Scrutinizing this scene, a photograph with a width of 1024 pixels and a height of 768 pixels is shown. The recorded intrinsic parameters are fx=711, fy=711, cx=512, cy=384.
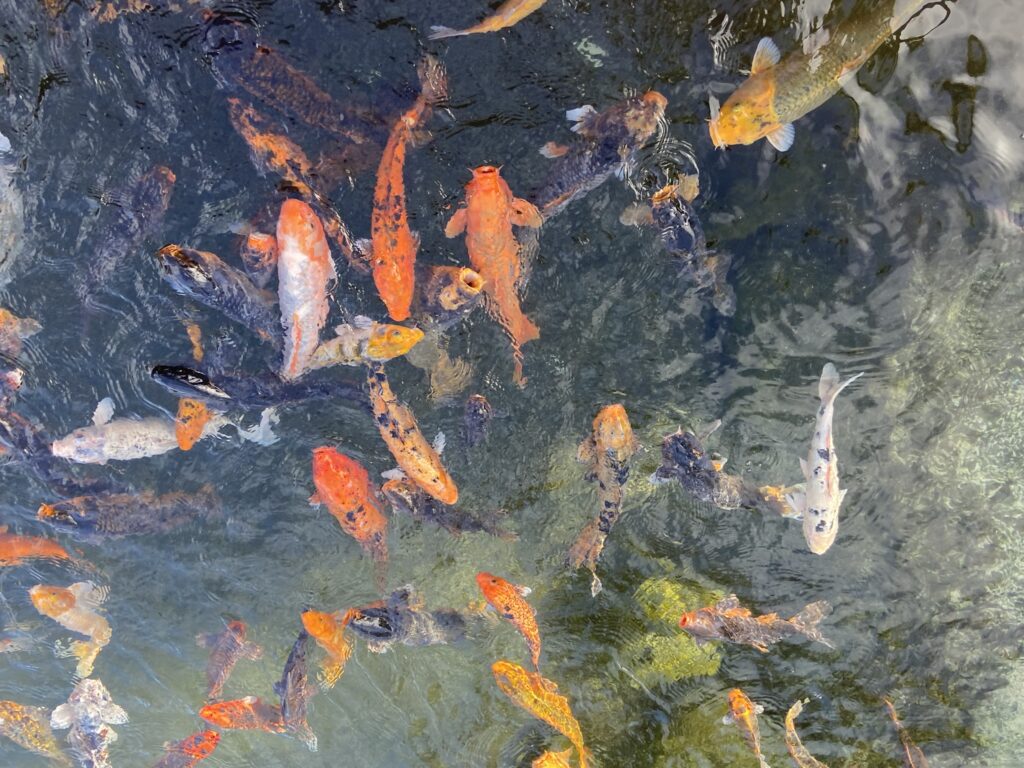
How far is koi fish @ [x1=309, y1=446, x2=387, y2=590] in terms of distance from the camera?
14.0ft

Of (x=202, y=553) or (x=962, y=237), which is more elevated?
(x=962, y=237)

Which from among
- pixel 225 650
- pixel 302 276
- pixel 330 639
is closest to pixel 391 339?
pixel 302 276

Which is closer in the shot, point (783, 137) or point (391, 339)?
point (783, 137)

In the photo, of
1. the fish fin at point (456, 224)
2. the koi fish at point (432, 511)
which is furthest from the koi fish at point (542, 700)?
the fish fin at point (456, 224)

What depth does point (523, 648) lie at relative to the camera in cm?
542

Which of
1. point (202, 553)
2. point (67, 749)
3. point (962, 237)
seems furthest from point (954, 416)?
point (67, 749)

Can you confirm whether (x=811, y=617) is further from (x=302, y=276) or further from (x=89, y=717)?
(x=89, y=717)

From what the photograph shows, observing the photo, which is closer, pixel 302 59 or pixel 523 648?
pixel 302 59

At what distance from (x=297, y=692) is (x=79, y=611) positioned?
5.71 ft

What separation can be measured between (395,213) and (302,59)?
86 centimetres

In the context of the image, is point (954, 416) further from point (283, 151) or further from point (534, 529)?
point (283, 151)

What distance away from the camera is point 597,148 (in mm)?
3650

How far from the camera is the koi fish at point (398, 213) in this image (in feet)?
11.8

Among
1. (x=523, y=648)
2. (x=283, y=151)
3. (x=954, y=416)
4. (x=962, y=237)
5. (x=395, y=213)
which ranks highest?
(x=283, y=151)
